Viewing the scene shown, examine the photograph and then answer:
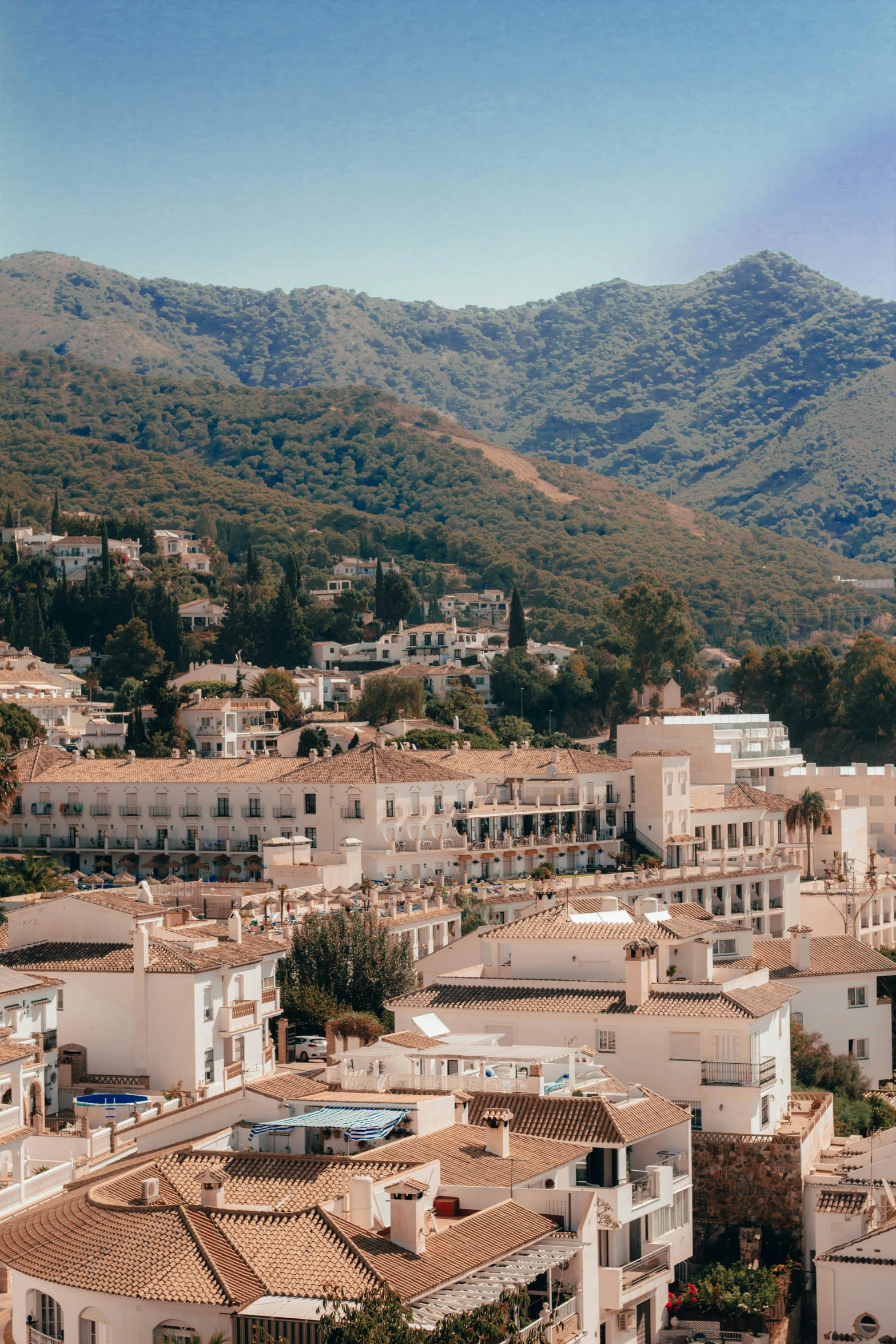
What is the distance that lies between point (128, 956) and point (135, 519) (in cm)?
11995

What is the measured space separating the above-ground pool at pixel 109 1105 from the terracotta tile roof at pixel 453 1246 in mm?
10388

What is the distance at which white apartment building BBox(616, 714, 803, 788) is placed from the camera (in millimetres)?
84125

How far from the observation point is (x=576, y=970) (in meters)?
39.2

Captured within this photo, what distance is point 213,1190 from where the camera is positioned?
78.0 ft

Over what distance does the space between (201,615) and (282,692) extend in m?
27.6

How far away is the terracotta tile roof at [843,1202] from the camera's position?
3372 centimetres

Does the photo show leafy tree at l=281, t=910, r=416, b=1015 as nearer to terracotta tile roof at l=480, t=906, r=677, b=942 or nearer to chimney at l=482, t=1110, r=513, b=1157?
terracotta tile roof at l=480, t=906, r=677, b=942

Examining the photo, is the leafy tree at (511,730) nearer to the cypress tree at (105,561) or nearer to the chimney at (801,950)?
the cypress tree at (105,561)

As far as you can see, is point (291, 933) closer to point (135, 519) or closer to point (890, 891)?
point (890, 891)

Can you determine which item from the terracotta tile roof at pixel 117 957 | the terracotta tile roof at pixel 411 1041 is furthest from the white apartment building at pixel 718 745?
the terracotta tile roof at pixel 411 1041

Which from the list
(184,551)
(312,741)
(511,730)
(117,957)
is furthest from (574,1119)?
(184,551)

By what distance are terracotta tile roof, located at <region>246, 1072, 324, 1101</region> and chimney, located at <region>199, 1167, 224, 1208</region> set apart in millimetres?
4294

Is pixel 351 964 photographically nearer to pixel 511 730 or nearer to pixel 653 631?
pixel 511 730

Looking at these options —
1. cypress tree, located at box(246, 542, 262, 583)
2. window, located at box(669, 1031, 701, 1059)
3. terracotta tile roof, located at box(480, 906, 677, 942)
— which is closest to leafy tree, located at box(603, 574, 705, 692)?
cypress tree, located at box(246, 542, 262, 583)
